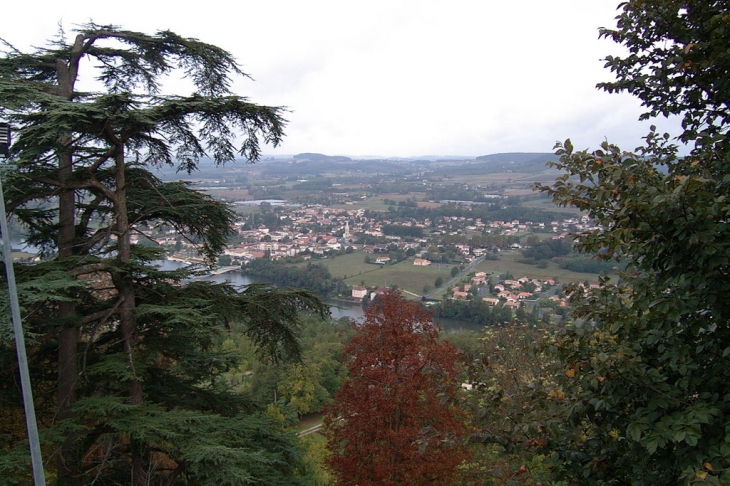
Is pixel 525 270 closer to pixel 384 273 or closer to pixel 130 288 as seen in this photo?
pixel 384 273

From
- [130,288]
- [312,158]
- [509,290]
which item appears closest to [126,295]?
[130,288]

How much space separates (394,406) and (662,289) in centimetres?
353

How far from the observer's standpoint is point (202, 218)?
233 inches

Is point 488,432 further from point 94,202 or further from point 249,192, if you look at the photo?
point 249,192

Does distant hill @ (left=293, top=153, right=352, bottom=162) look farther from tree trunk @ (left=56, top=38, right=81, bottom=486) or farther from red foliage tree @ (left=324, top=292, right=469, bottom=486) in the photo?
red foliage tree @ (left=324, top=292, right=469, bottom=486)

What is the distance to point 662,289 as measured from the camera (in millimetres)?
2600

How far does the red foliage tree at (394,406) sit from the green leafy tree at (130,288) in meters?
0.76

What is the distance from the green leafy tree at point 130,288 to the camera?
14.3 ft

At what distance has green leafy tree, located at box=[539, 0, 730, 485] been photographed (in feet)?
7.04

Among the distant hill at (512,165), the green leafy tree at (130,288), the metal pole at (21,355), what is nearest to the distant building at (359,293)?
the green leafy tree at (130,288)

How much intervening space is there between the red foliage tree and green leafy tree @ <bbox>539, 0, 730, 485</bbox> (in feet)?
7.76

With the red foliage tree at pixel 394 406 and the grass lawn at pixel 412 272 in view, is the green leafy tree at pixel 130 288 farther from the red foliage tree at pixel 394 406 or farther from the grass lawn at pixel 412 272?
the grass lawn at pixel 412 272

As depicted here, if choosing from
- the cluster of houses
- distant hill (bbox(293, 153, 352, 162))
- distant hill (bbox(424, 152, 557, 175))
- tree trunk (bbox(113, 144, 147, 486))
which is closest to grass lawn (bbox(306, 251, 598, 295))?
the cluster of houses

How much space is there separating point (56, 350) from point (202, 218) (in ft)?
7.42
